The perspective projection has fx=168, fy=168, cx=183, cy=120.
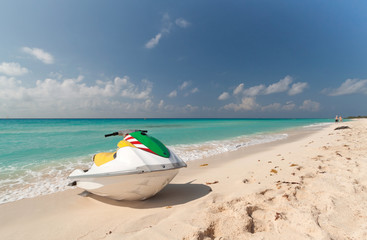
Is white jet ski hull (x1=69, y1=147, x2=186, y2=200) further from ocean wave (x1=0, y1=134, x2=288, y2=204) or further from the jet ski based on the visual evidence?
ocean wave (x1=0, y1=134, x2=288, y2=204)

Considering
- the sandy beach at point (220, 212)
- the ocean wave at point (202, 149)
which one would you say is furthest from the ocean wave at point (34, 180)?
the ocean wave at point (202, 149)

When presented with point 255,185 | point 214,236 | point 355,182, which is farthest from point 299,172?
point 214,236

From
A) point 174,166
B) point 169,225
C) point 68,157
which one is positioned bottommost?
point 68,157

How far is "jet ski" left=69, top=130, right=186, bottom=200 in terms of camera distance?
271cm

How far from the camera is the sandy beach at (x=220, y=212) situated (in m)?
2.04

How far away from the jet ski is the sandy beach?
0.36 metres

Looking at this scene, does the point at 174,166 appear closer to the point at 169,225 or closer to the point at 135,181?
the point at 135,181

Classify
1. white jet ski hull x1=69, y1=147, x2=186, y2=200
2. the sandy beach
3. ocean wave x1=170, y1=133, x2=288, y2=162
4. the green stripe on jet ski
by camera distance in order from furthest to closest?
ocean wave x1=170, y1=133, x2=288, y2=162 < the green stripe on jet ski < white jet ski hull x1=69, y1=147, x2=186, y2=200 < the sandy beach

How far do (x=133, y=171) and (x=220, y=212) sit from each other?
4.78ft

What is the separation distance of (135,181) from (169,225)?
2.87 feet

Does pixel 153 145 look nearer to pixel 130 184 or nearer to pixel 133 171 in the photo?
pixel 133 171

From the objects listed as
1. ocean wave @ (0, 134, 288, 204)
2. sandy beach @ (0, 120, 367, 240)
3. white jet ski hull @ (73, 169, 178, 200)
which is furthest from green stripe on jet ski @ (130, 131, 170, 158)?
ocean wave @ (0, 134, 288, 204)

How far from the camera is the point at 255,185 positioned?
3.53m

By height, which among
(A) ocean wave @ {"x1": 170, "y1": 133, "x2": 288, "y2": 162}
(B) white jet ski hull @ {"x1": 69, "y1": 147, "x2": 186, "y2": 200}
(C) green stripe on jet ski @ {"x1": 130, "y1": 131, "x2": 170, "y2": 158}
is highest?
(C) green stripe on jet ski @ {"x1": 130, "y1": 131, "x2": 170, "y2": 158}
